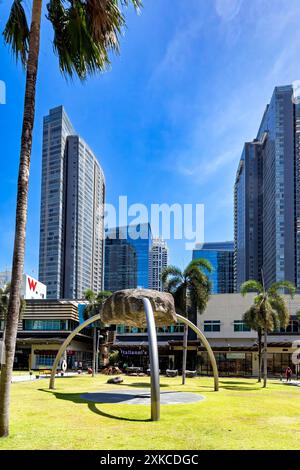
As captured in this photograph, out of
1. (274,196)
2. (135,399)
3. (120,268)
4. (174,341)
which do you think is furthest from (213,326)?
(120,268)

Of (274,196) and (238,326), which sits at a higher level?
(274,196)

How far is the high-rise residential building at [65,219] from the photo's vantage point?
155000 mm

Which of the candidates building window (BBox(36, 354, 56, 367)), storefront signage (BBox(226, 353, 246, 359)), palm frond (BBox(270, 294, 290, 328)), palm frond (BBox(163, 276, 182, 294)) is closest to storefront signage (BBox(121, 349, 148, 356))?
building window (BBox(36, 354, 56, 367))

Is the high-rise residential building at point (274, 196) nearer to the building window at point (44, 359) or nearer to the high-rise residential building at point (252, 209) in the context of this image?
the high-rise residential building at point (252, 209)

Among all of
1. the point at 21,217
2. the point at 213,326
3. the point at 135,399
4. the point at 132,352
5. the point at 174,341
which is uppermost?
the point at 21,217

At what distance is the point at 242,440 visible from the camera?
12758 millimetres

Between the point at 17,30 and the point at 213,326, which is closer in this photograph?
the point at 17,30

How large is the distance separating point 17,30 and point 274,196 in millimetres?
133605

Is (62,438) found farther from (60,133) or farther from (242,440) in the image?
(60,133)

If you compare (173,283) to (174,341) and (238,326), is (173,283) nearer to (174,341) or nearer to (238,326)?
(174,341)

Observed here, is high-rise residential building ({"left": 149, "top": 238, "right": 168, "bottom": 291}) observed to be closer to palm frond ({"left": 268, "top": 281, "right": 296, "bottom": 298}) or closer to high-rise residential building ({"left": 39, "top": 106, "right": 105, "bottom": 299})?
high-rise residential building ({"left": 39, "top": 106, "right": 105, "bottom": 299})

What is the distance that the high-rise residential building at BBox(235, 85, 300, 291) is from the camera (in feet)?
449

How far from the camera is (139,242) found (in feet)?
618

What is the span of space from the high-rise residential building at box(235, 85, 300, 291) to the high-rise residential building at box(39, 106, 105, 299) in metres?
55.1
